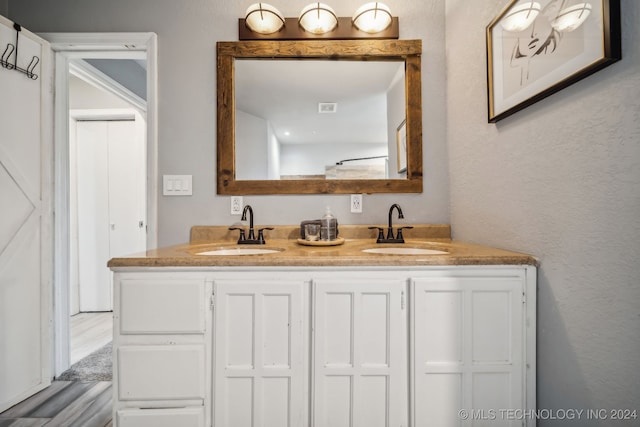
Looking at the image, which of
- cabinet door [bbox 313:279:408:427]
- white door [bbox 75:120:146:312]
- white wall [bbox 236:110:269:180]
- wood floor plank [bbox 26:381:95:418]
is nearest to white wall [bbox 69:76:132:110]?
white door [bbox 75:120:146:312]

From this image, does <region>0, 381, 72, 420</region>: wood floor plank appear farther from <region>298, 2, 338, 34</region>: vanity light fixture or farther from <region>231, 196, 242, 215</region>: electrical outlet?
<region>298, 2, 338, 34</region>: vanity light fixture

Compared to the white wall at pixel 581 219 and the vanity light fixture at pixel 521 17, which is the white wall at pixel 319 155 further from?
the vanity light fixture at pixel 521 17

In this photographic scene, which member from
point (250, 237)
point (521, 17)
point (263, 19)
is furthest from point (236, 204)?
point (521, 17)

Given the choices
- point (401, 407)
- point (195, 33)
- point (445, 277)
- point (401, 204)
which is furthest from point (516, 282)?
point (195, 33)

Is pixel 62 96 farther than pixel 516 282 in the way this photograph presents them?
Yes

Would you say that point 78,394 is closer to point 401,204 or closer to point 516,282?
point 401,204

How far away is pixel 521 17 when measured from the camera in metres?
0.98

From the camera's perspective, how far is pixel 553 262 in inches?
35.4

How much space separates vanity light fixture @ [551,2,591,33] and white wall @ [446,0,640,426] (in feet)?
0.26

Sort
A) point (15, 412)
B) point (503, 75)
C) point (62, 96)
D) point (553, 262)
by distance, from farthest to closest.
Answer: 1. point (62, 96)
2. point (15, 412)
3. point (503, 75)
4. point (553, 262)

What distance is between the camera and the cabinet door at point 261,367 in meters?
0.96

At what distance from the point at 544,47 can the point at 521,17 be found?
20 cm

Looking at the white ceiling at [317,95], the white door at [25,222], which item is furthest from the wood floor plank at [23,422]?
the white ceiling at [317,95]

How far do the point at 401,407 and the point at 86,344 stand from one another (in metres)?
2.38
